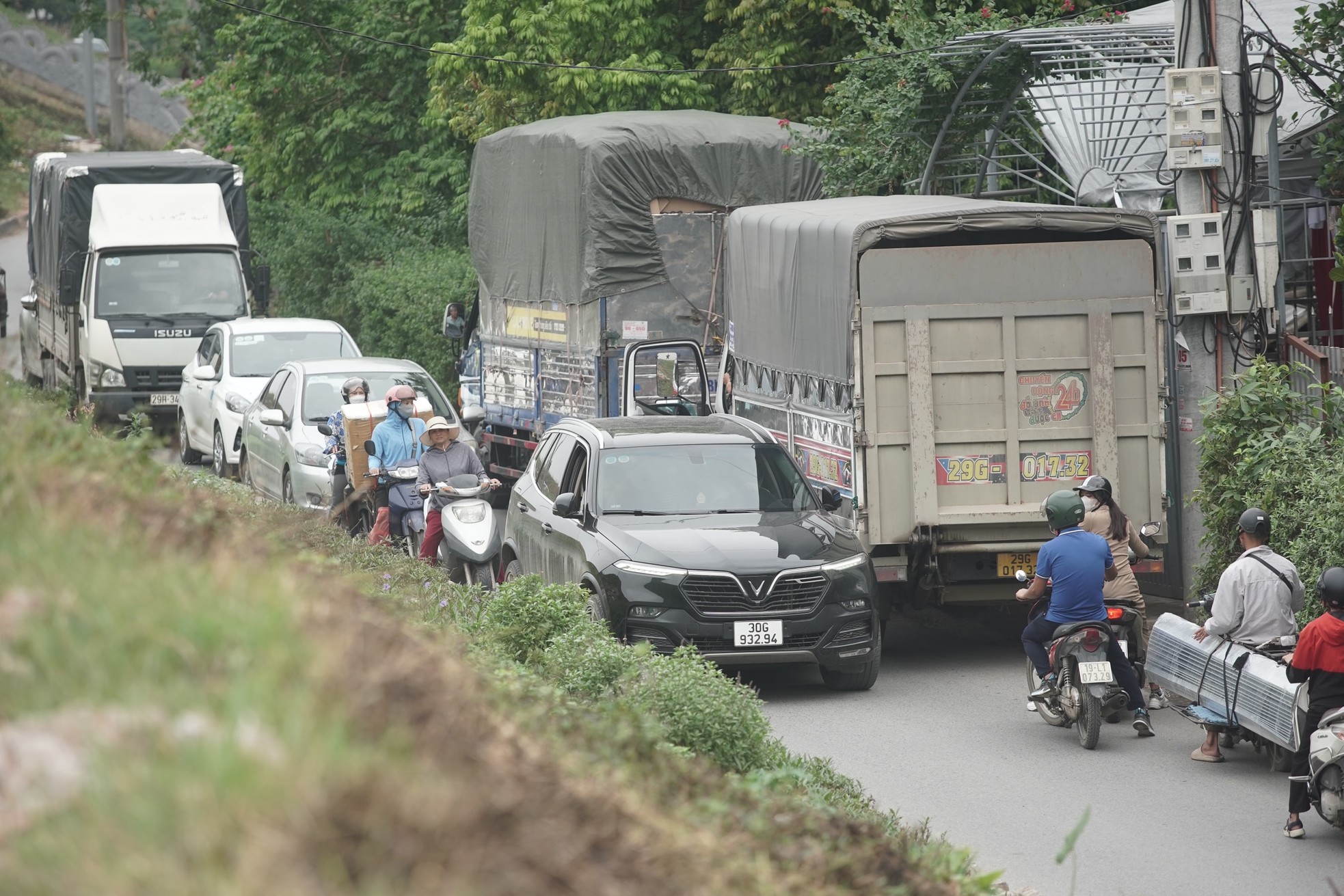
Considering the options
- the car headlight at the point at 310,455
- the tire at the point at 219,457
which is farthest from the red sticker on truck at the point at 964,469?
the tire at the point at 219,457

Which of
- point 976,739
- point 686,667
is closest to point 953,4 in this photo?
point 976,739

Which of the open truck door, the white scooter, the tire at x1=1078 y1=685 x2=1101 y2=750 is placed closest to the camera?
the tire at x1=1078 y1=685 x2=1101 y2=750

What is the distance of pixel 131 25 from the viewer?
60.0 m

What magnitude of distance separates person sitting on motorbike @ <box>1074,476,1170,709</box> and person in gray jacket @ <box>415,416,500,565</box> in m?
5.04

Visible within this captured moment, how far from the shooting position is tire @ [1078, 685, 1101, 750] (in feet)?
31.0

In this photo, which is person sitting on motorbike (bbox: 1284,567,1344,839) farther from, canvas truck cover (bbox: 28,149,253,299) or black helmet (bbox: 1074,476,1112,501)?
canvas truck cover (bbox: 28,149,253,299)

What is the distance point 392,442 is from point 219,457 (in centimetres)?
711

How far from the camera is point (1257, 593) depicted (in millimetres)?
8820

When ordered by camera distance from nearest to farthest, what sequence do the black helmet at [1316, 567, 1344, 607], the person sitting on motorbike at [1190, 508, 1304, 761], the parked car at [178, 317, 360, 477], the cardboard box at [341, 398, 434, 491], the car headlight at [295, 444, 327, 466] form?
1. the black helmet at [1316, 567, 1344, 607]
2. the person sitting on motorbike at [1190, 508, 1304, 761]
3. the cardboard box at [341, 398, 434, 491]
4. the car headlight at [295, 444, 327, 466]
5. the parked car at [178, 317, 360, 477]

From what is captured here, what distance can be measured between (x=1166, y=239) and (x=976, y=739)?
4.61m

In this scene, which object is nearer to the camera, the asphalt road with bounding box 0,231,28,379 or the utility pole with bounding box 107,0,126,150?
the utility pole with bounding box 107,0,126,150

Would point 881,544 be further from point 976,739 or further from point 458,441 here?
point 458,441

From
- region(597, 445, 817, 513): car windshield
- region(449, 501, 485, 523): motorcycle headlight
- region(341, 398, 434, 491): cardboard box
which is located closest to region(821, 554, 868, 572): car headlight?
region(597, 445, 817, 513): car windshield

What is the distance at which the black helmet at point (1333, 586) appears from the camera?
24.5 ft
